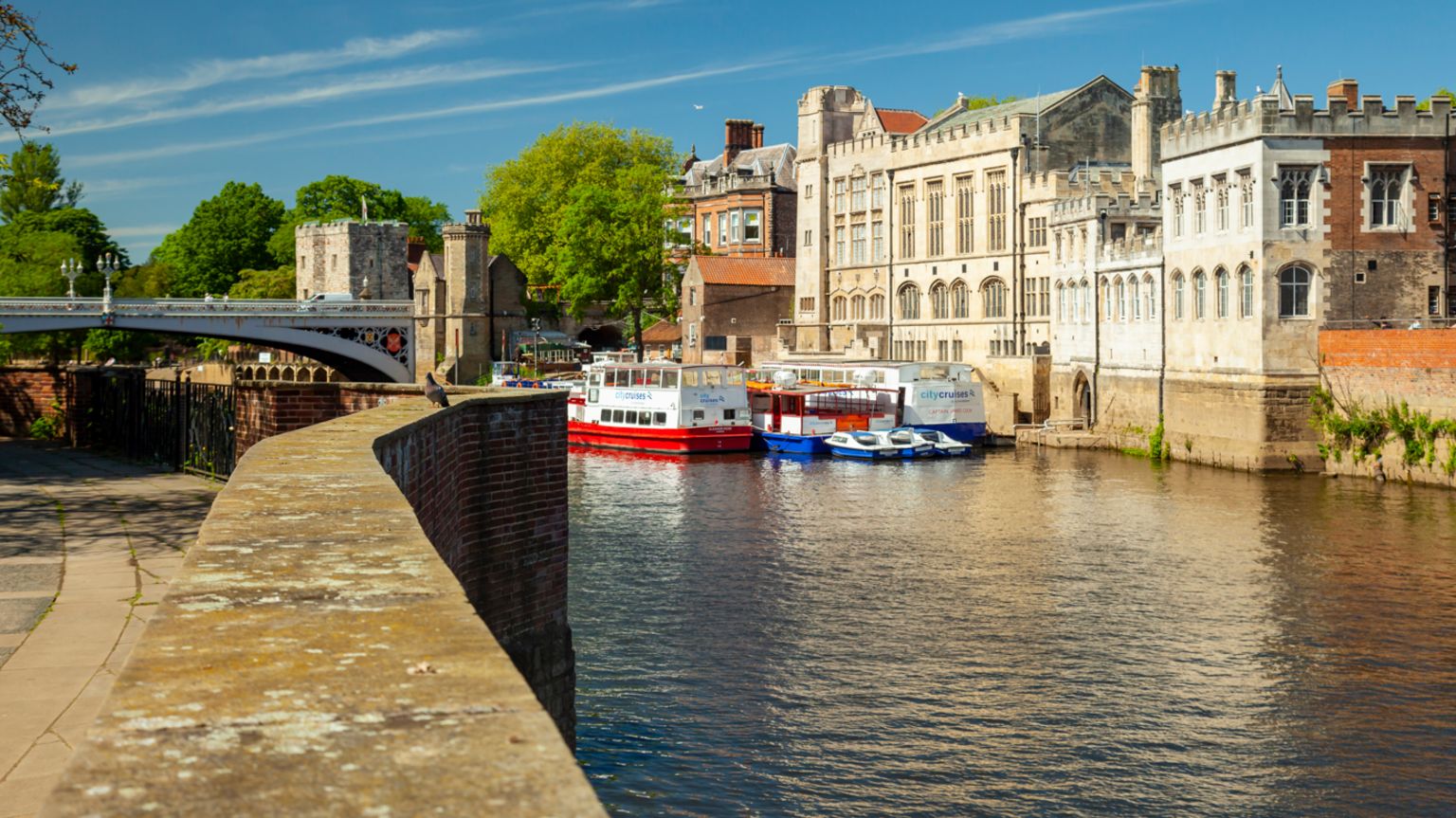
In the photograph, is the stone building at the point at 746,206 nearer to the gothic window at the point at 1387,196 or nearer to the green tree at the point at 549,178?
the green tree at the point at 549,178

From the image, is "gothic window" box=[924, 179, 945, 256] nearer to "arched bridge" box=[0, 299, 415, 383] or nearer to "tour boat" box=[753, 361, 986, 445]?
"tour boat" box=[753, 361, 986, 445]

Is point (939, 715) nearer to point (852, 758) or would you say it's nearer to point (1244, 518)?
point (852, 758)

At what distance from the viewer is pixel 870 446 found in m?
58.4

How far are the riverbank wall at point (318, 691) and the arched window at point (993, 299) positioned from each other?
218ft

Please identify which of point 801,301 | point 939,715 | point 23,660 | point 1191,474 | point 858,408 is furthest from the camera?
point 801,301

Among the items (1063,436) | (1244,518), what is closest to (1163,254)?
(1063,436)

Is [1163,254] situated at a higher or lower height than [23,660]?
higher

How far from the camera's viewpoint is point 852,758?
18578mm

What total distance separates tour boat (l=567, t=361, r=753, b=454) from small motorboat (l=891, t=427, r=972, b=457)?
663 cm

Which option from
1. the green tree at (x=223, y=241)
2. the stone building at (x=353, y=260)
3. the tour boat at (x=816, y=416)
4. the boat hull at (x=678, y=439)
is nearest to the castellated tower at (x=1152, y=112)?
the tour boat at (x=816, y=416)

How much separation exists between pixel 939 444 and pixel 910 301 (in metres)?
23.1

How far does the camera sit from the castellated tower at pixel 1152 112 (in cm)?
6694

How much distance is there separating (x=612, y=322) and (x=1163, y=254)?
2558 inches

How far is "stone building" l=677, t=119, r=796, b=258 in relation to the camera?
102 meters
